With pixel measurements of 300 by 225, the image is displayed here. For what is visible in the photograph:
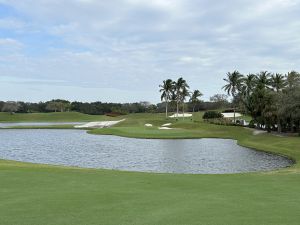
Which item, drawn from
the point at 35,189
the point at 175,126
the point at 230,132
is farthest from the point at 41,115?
the point at 35,189

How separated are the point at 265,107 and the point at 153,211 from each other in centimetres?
7377

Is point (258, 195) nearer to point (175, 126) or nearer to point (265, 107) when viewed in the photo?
point (265, 107)

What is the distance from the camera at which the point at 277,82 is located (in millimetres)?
101000

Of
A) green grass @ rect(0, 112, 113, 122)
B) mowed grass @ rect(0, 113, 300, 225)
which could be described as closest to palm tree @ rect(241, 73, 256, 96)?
green grass @ rect(0, 112, 113, 122)

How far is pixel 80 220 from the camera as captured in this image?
9852 millimetres

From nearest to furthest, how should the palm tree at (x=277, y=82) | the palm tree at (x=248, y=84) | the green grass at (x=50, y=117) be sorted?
the palm tree at (x=277, y=82) → the palm tree at (x=248, y=84) → the green grass at (x=50, y=117)

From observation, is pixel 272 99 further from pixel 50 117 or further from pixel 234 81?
pixel 50 117

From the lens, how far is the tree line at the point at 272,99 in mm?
70169

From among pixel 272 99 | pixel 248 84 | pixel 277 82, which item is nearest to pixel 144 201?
pixel 272 99

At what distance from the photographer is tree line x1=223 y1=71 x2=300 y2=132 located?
230 ft

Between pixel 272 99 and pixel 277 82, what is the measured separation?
23.6 meters

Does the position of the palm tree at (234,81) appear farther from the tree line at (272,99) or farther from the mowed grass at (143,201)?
the mowed grass at (143,201)

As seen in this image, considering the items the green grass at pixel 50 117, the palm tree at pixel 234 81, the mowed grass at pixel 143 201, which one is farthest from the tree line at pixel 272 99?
the green grass at pixel 50 117

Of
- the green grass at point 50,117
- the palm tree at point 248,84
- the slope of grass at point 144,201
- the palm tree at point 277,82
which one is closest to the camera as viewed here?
the slope of grass at point 144,201
